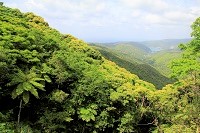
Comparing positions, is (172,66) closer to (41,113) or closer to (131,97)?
(131,97)

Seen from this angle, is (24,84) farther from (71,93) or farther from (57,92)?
(71,93)

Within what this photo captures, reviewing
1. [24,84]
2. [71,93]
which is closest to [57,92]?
[71,93]

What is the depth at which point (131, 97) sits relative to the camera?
112ft

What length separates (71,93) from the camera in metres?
33.1

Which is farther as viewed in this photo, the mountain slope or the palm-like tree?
the mountain slope

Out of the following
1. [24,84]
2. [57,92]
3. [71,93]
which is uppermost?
[24,84]

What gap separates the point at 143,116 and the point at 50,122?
12540 mm

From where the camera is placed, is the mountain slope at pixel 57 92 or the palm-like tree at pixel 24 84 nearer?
the palm-like tree at pixel 24 84

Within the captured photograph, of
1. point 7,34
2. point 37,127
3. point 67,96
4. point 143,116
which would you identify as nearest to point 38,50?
point 7,34

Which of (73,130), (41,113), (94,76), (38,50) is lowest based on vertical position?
(73,130)

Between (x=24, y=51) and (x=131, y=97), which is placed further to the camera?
(x=131, y=97)

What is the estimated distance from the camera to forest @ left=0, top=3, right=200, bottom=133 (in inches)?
1132

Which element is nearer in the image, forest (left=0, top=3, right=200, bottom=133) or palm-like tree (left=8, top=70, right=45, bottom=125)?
palm-like tree (left=8, top=70, right=45, bottom=125)

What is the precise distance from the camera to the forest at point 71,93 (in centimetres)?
2875
